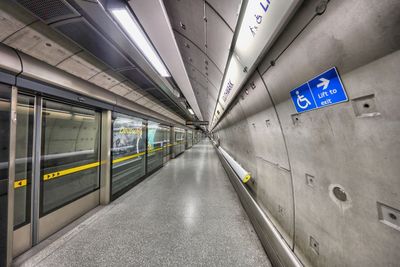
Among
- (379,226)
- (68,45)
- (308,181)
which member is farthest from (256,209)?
(68,45)

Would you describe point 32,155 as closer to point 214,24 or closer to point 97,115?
point 97,115

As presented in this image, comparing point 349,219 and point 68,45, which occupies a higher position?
point 68,45

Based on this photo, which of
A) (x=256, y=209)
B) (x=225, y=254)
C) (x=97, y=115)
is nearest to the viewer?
→ (x=225, y=254)

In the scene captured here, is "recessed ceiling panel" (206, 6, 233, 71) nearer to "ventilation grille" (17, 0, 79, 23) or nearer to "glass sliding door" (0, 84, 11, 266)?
"ventilation grille" (17, 0, 79, 23)

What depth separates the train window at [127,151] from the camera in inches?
153

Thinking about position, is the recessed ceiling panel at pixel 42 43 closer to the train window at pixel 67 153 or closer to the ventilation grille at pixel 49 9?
the ventilation grille at pixel 49 9

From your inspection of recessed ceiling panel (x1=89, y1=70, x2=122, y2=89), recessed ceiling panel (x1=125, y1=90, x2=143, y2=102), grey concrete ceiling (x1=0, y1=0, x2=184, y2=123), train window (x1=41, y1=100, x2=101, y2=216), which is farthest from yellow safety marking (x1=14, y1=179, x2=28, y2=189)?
recessed ceiling panel (x1=125, y1=90, x2=143, y2=102)

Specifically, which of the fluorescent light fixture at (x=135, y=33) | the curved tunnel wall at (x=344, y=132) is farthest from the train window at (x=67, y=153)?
the curved tunnel wall at (x=344, y=132)

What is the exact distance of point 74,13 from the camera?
1352 mm

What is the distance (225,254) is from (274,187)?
122cm

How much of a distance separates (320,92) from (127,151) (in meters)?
5.02

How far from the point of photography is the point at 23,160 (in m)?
2.07

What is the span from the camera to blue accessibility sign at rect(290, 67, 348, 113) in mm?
950

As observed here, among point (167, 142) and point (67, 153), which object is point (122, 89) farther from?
point (167, 142)
